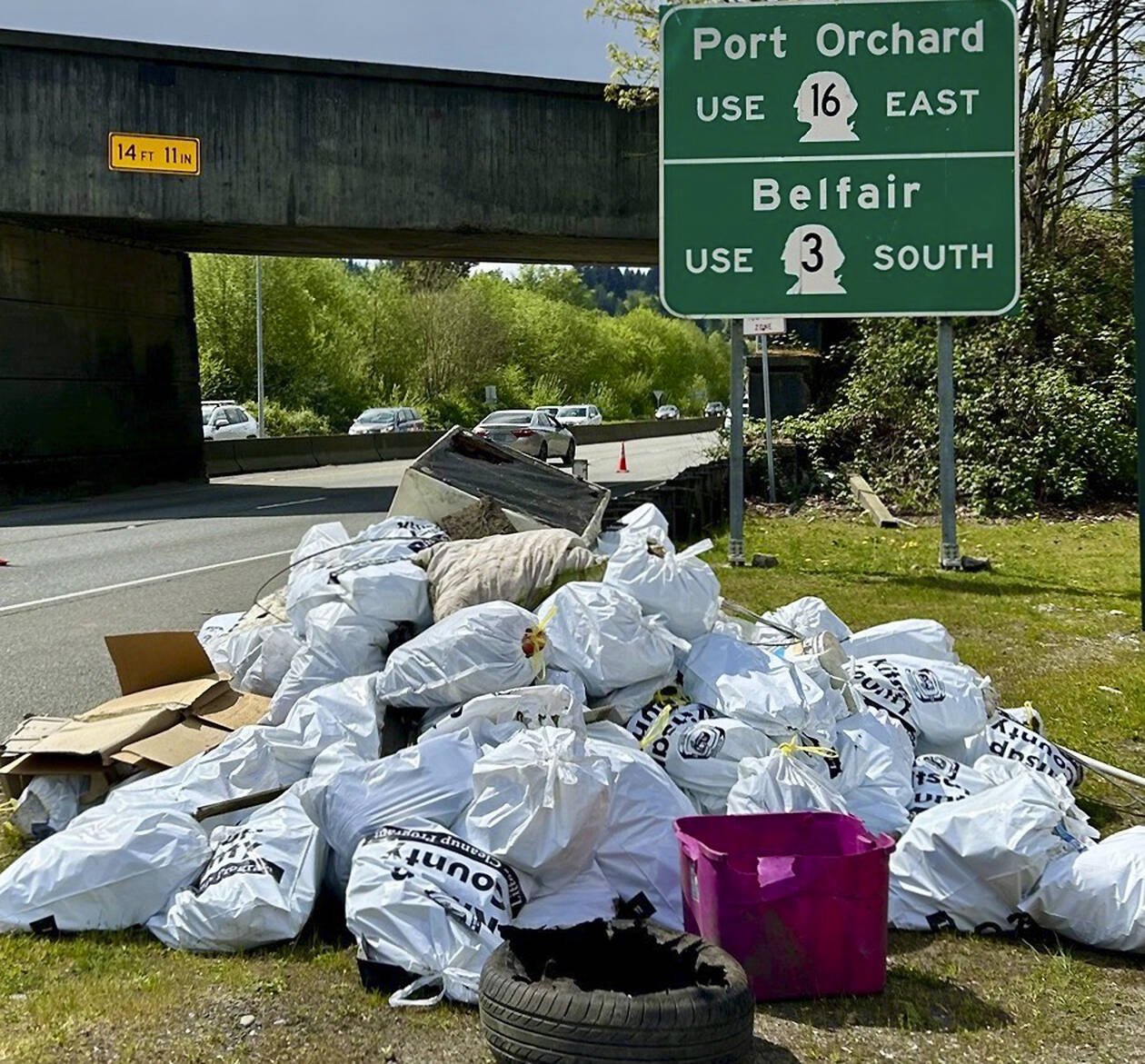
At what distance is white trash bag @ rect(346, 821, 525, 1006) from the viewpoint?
389 centimetres

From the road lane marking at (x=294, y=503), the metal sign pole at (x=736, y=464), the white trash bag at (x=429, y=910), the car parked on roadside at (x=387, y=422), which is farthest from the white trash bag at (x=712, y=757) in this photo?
the car parked on roadside at (x=387, y=422)

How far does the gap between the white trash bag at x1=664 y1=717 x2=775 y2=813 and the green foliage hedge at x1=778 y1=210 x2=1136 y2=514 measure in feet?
46.9

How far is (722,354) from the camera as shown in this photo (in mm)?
122438

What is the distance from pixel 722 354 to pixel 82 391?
101 metres

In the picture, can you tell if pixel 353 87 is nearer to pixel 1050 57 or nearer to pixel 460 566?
pixel 1050 57

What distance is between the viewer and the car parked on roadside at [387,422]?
47.7 metres

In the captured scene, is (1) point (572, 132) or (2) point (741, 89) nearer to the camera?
(2) point (741, 89)

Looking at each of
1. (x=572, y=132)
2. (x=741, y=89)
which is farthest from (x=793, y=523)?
(x=572, y=132)

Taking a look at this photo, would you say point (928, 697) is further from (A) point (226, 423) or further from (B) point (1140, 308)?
(A) point (226, 423)

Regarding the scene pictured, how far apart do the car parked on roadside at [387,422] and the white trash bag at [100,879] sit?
4301 centimetres

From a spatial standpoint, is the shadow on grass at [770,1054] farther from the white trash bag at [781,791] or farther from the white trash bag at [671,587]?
the white trash bag at [671,587]

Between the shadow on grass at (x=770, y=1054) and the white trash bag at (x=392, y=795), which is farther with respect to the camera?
the white trash bag at (x=392, y=795)

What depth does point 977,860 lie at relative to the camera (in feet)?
14.4

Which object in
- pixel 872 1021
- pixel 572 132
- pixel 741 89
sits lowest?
pixel 872 1021
